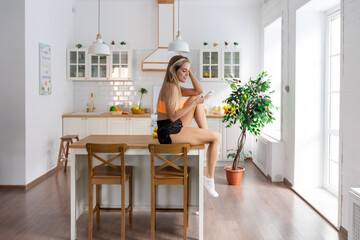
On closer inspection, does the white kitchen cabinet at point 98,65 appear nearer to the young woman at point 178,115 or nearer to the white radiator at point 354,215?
the young woman at point 178,115

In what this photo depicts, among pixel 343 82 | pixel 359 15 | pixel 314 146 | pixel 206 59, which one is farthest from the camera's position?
pixel 206 59

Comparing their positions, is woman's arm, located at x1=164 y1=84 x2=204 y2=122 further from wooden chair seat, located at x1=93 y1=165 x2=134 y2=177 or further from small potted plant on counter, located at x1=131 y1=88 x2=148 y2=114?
small potted plant on counter, located at x1=131 y1=88 x2=148 y2=114

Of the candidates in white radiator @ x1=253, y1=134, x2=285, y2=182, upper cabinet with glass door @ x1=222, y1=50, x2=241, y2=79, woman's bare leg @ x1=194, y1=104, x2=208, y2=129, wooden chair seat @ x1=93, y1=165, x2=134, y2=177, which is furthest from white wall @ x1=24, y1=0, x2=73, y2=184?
white radiator @ x1=253, y1=134, x2=285, y2=182

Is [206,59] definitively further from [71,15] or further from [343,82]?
[343,82]

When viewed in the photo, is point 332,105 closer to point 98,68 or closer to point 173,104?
point 173,104

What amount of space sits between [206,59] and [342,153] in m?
4.12

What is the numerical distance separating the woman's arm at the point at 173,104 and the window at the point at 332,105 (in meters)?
2.44

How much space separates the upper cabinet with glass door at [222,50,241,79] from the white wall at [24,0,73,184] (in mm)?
3208

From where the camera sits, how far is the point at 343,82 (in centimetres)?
376

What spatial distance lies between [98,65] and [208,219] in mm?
4413

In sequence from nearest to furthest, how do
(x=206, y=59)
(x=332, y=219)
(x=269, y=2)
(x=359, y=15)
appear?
1. (x=359, y=15)
2. (x=332, y=219)
3. (x=269, y=2)
4. (x=206, y=59)

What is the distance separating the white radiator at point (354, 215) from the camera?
106 inches

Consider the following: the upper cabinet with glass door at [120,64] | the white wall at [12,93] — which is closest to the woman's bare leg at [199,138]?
the white wall at [12,93]

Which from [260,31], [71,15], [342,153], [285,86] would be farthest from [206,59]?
[342,153]
